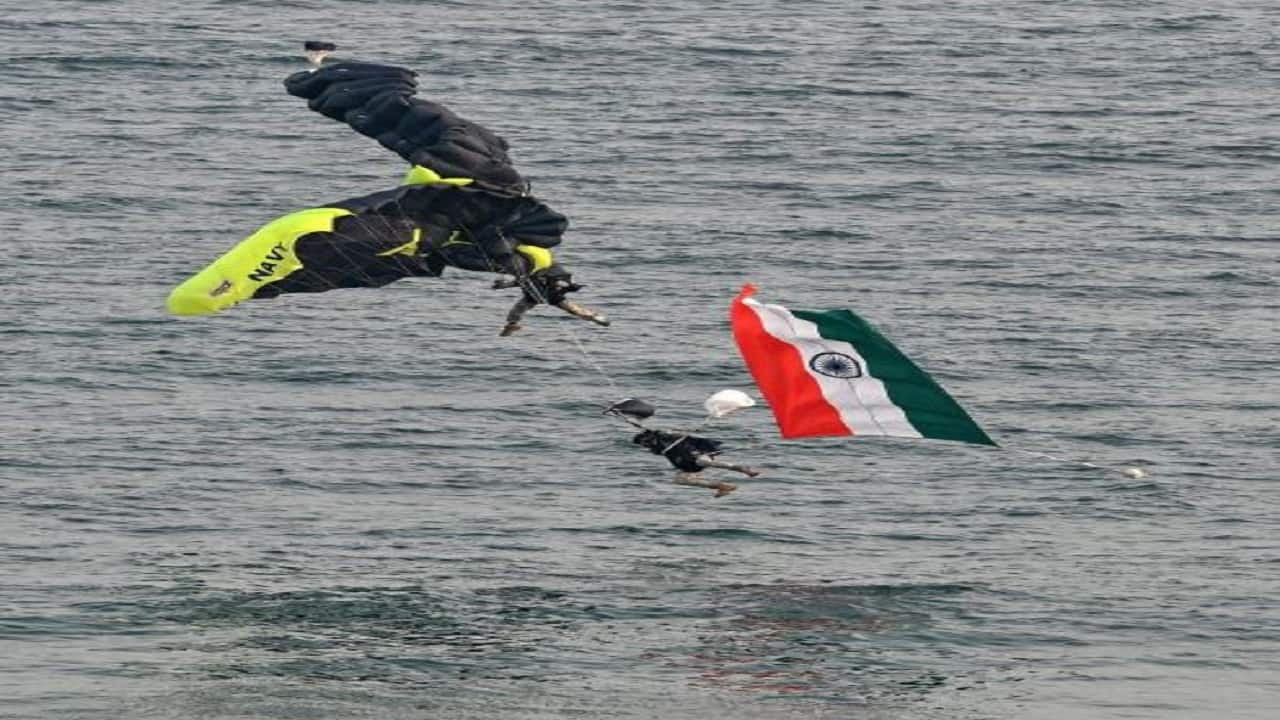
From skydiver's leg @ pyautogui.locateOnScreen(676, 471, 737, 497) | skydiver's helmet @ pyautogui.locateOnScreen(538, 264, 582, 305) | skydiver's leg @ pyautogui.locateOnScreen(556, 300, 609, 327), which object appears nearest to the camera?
skydiver's leg @ pyautogui.locateOnScreen(556, 300, 609, 327)

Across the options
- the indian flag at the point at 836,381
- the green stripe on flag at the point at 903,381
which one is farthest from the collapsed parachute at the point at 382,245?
the green stripe on flag at the point at 903,381

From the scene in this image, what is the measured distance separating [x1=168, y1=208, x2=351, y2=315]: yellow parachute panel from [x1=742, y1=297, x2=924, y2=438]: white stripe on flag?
44.3 ft

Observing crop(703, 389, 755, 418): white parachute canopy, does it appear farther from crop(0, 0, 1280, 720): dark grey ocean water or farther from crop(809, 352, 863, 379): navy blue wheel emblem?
crop(0, 0, 1280, 720): dark grey ocean water

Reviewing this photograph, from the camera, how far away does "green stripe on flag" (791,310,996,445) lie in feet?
266

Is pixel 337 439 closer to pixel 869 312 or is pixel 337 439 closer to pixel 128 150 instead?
pixel 869 312

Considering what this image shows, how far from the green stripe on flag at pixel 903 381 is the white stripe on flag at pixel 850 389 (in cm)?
19

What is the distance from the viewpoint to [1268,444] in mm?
134500

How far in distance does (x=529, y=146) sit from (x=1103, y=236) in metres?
40.8

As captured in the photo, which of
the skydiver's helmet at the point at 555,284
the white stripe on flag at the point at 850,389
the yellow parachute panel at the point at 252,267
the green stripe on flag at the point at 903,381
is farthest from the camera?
the white stripe on flag at the point at 850,389

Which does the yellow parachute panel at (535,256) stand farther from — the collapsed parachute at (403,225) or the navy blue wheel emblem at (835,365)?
the navy blue wheel emblem at (835,365)

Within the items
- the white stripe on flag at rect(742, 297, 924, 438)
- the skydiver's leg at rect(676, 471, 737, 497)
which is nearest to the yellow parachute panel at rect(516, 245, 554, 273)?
the white stripe on flag at rect(742, 297, 924, 438)

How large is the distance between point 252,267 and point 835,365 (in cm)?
1777

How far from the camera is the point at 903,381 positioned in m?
81.6

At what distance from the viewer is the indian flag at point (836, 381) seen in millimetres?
81250
